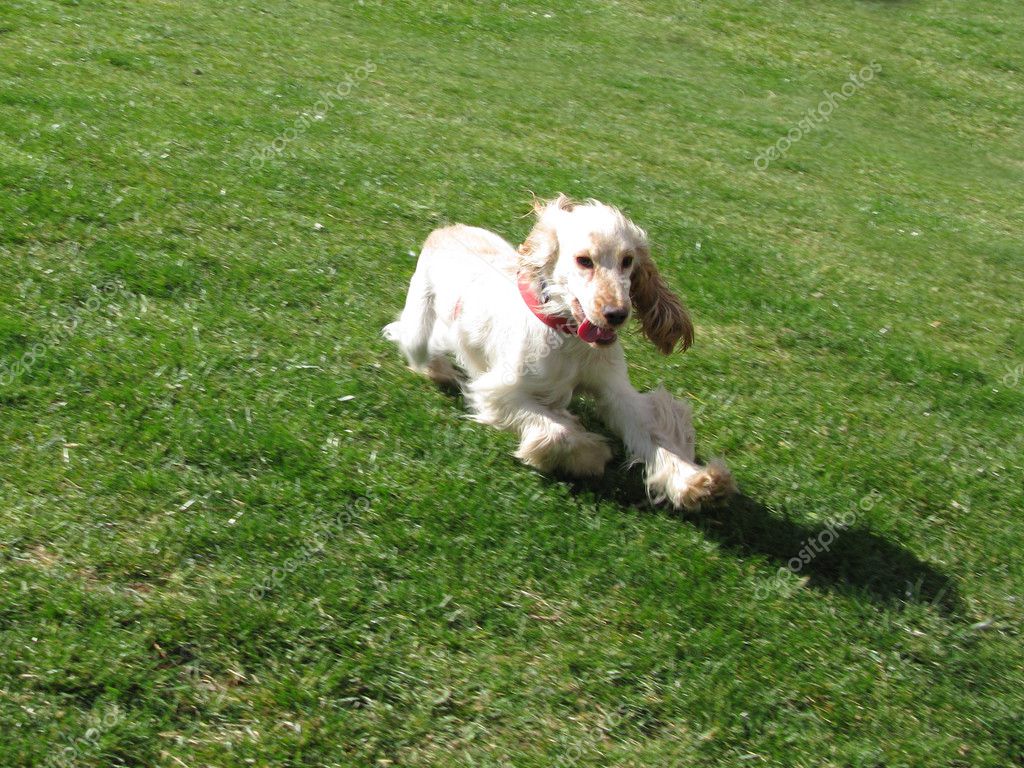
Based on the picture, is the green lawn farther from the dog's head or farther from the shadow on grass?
the dog's head

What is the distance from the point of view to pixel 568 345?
509 centimetres

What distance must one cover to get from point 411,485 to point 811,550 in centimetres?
198

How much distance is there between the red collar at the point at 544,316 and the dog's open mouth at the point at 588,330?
120 millimetres

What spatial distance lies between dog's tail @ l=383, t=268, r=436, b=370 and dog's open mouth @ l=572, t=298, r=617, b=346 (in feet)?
3.97

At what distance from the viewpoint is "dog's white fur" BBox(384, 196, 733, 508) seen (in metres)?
4.83

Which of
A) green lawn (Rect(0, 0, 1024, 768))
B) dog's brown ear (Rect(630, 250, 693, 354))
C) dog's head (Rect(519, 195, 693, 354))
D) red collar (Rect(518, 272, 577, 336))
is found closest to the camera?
green lawn (Rect(0, 0, 1024, 768))

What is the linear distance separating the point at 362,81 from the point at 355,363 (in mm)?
7702

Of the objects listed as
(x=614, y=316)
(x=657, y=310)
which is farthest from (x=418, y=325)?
(x=614, y=316)

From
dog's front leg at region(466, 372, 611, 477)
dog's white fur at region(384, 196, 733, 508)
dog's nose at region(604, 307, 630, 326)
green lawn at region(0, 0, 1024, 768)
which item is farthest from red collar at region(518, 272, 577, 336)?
green lawn at region(0, 0, 1024, 768)

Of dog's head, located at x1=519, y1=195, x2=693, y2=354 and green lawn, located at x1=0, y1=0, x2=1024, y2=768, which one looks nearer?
green lawn, located at x1=0, y1=0, x2=1024, y2=768

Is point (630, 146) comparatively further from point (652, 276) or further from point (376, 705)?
point (376, 705)

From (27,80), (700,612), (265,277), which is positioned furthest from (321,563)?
(27,80)

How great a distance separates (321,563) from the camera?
419 centimetres

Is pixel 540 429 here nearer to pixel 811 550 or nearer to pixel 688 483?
pixel 688 483
